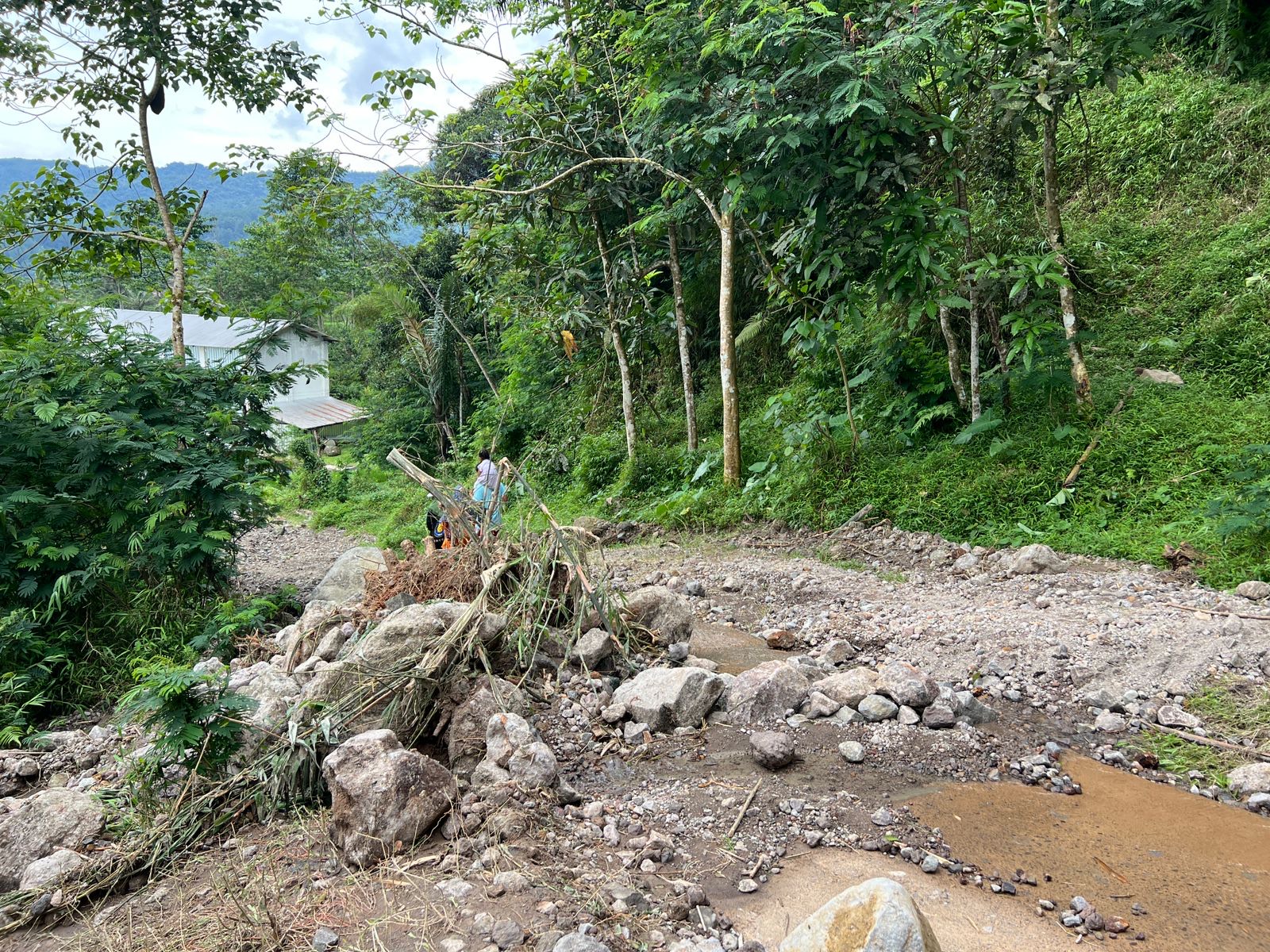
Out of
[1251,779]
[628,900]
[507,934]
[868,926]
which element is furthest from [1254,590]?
[507,934]

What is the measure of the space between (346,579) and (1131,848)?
20.9 feet

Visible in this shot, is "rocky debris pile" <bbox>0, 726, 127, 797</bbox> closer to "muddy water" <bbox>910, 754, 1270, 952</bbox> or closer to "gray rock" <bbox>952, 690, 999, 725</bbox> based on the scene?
"muddy water" <bbox>910, 754, 1270, 952</bbox>

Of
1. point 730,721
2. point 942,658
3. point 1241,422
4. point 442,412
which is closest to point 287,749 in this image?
point 730,721

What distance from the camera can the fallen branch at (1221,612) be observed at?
407 cm

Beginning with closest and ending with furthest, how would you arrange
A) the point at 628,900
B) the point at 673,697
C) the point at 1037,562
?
the point at 628,900, the point at 673,697, the point at 1037,562

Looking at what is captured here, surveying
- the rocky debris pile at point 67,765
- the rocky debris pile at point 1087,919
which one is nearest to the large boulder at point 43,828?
the rocky debris pile at point 67,765

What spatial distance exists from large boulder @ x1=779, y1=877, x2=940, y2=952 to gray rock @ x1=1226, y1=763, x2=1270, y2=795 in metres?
1.77

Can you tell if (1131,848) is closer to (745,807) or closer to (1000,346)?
(745,807)

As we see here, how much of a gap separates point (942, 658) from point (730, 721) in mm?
1396

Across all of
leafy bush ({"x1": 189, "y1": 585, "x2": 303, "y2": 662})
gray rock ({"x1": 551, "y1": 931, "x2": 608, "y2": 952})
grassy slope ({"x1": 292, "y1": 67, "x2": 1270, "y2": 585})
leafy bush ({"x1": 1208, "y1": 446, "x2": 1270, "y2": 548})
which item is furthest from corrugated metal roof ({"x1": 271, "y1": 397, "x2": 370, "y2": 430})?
gray rock ({"x1": 551, "y1": 931, "x2": 608, "y2": 952})

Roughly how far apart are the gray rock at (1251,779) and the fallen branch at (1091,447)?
3199mm

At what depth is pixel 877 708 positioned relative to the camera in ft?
12.2

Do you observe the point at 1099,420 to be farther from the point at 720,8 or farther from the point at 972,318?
the point at 720,8

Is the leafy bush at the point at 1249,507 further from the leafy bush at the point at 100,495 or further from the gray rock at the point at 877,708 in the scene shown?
the leafy bush at the point at 100,495
